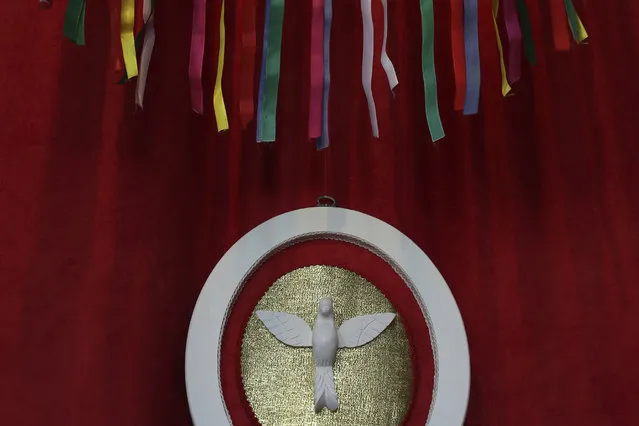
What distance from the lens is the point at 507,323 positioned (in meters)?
1.20

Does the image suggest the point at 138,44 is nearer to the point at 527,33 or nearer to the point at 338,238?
the point at 338,238

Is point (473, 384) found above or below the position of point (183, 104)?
below

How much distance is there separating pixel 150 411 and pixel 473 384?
558mm

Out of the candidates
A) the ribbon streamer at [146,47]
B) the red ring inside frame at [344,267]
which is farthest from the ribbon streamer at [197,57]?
the red ring inside frame at [344,267]

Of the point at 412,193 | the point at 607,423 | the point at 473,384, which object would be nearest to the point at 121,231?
the point at 412,193

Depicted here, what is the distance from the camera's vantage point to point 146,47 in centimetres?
115

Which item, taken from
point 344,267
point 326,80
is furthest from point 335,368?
point 326,80

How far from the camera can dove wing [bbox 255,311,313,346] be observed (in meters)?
1.09

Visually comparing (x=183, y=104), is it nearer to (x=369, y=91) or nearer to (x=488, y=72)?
(x=369, y=91)

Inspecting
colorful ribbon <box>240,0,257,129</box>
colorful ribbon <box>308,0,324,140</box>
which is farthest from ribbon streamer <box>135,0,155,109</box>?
colorful ribbon <box>308,0,324,140</box>

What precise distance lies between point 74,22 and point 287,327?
604 millimetres

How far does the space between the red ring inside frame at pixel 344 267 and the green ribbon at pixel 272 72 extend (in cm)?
21

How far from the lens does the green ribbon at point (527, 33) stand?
1222 millimetres

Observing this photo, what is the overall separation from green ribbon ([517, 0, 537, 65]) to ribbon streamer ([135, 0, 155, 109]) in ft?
2.22
